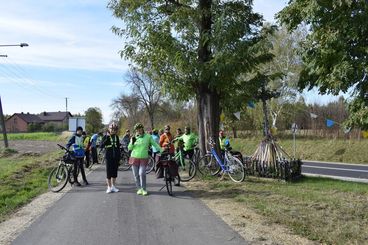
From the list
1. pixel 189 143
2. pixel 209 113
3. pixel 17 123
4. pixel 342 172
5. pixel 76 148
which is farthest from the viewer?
pixel 17 123

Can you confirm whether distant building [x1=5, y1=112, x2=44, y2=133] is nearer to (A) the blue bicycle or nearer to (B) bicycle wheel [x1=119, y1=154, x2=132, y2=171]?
(B) bicycle wheel [x1=119, y1=154, x2=132, y2=171]

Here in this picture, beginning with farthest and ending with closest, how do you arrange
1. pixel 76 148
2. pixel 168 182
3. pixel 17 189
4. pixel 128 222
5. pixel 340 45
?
1. pixel 76 148
2. pixel 17 189
3. pixel 168 182
4. pixel 340 45
5. pixel 128 222

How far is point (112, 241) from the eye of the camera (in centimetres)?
693

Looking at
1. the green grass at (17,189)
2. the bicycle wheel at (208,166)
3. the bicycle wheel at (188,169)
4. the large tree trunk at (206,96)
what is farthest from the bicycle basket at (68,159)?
the large tree trunk at (206,96)

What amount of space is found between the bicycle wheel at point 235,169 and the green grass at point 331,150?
23.2 metres

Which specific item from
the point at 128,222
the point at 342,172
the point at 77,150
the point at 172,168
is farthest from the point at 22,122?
the point at 128,222

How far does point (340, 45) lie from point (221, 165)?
6820mm

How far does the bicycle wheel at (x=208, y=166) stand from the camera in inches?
616

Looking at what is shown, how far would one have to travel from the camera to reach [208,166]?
15.8 meters

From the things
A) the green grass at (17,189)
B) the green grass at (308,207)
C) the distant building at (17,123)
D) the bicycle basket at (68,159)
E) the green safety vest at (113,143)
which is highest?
the distant building at (17,123)

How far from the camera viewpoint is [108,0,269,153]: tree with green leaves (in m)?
14.6

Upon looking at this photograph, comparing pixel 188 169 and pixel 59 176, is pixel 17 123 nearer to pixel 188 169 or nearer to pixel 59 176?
pixel 188 169

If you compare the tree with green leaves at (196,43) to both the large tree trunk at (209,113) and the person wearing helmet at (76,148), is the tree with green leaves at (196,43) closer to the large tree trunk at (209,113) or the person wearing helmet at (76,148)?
the large tree trunk at (209,113)

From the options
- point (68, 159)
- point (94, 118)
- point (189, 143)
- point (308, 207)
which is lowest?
point (308, 207)
